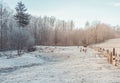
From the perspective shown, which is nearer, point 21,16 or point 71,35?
point 21,16

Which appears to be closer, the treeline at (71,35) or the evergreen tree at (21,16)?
the evergreen tree at (21,16)

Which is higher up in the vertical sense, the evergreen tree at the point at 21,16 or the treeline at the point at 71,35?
the evergreen tree at the point at 21,16

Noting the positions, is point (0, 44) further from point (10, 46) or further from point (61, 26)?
point (61, 26)

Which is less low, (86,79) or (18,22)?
(18,22)

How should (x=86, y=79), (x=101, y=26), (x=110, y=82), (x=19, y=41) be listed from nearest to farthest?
(x=110, y=82) → (x=86, y=79) → (x=19, y=41) → (x=101, y=26)

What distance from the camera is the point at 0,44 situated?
1977 inches

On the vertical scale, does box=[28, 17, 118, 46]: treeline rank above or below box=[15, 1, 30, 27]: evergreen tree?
below

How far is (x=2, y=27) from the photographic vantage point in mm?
55594

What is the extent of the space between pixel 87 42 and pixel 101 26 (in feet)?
41.1

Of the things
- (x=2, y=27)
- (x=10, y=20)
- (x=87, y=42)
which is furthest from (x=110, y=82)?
(x=87, y=42)


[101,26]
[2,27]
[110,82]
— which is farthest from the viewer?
[101,26]

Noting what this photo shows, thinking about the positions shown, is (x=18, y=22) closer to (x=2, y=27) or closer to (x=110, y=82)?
(x=2, y=27)

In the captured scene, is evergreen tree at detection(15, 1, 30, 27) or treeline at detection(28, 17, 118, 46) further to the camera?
treeline at detection(28, 17, 118, 46)

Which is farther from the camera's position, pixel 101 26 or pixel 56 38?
pixel 101 26
